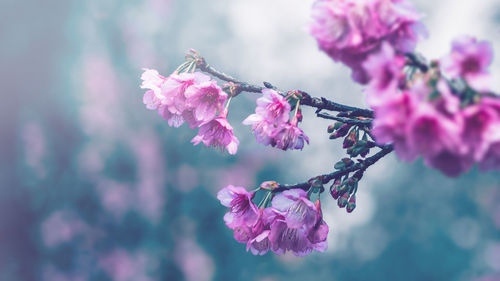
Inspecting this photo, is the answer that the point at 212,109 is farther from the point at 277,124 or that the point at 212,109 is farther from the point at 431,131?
the point at 431,131

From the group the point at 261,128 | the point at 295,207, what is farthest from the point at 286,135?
the point at 295,207

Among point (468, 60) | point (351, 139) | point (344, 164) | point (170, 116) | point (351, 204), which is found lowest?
point (468, 60)

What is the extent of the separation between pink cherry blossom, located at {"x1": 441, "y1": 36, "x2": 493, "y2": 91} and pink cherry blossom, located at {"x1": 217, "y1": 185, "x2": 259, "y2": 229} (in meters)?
0.90

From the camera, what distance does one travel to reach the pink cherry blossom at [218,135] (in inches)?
63.2

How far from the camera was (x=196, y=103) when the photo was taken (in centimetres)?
155

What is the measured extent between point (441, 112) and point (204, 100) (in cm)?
102

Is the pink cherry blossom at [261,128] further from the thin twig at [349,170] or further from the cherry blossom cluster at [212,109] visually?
the thin twig at [349,170]

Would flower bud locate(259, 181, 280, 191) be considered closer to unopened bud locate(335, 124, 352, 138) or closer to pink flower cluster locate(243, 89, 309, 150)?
pink flower cluster locate(243, 89, 309, 150)

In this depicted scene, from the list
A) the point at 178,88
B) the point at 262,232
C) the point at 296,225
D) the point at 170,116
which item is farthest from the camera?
the point at 170,116

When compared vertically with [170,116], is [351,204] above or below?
below

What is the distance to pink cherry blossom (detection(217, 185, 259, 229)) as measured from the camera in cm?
146

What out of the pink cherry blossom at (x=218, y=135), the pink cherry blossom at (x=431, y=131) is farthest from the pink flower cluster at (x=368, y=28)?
the pink cherry blossom at (x=218, y=135)

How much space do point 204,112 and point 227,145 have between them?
0.71ft

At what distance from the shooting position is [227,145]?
1666mm
